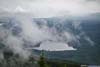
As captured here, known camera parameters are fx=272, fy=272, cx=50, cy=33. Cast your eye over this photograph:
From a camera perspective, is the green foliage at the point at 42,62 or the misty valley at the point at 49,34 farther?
the misty valley at the point at 49,34

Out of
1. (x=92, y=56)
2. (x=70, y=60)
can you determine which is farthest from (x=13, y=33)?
(x=92, y=56)

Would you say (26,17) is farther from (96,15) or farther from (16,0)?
(96,15)

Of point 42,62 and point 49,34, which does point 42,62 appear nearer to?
point 42,62

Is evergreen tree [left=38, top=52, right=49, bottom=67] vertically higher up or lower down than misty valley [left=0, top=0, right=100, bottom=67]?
lower down

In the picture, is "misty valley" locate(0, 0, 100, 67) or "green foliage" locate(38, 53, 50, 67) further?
"misty valley" locate(0, 0, 100, 67)

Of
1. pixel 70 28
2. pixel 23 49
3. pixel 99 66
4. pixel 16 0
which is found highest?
pixel 16 0

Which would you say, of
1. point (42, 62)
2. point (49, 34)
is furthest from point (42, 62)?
point (49, 34)

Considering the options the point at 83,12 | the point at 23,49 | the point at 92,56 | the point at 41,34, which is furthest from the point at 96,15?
the point at 23,49

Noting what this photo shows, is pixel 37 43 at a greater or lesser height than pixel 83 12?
lesser

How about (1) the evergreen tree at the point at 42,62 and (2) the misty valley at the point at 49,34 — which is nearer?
(1) the evergreen tree at the point at 42,62

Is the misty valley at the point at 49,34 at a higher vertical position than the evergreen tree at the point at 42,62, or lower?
higher
